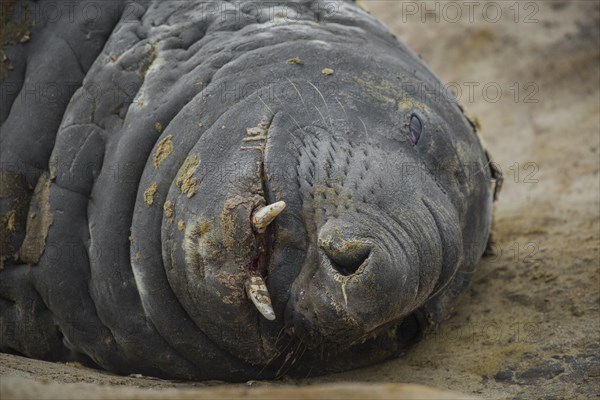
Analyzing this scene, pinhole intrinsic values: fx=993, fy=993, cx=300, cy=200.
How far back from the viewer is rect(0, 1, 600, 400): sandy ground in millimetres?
4027

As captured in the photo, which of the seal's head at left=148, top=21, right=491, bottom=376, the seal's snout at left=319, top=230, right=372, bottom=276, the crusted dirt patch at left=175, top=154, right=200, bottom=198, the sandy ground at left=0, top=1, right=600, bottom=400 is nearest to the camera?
the seal's snout at left=319, top=230, right=372, bottom=276

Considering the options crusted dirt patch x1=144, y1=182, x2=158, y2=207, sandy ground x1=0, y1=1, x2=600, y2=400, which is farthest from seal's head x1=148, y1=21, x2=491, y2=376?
sandy ground x1=0, y1=1, x2=600, y2=400

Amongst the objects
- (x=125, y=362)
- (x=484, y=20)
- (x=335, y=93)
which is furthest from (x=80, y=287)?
(x=484, y=20)

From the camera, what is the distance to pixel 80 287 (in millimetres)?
4395

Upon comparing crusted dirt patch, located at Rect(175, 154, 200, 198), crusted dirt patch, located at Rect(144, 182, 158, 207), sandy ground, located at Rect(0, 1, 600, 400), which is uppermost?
crusted dirt patch, located at Rect(175, 154, 200, 198)

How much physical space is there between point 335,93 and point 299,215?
2.10 ft

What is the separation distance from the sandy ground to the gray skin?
0.24 metres

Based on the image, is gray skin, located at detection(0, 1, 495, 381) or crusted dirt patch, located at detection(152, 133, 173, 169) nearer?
gray skin, located at detection(0, 1, 495, 381)

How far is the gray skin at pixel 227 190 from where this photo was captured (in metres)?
3.73

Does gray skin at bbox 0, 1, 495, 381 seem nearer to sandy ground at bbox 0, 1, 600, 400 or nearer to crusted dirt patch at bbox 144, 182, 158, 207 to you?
crusted dirt patch at bbox 144, 182, 158, 207

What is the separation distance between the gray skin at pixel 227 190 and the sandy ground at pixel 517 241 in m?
0.24

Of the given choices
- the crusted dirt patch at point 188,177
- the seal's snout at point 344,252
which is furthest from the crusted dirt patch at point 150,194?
the seal's snout at point 344,252

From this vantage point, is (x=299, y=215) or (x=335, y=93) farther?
(x=335, y=93)

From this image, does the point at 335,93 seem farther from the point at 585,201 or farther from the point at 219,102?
the point at 585,201
